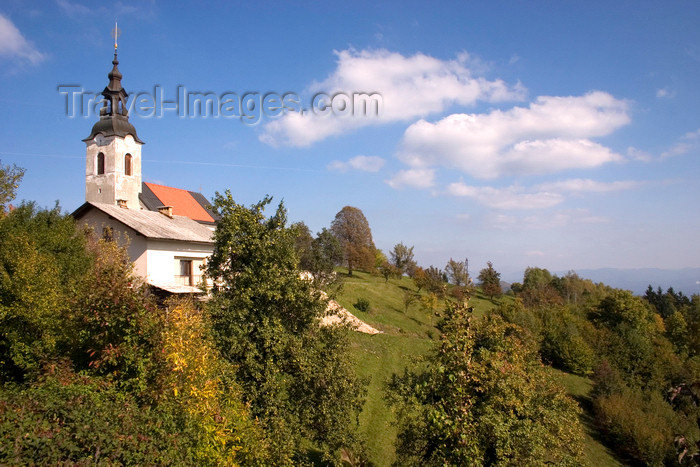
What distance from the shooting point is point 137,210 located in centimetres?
2925

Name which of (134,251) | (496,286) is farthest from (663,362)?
(134,251)

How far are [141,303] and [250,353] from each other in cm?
450

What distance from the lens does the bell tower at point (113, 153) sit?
137ft

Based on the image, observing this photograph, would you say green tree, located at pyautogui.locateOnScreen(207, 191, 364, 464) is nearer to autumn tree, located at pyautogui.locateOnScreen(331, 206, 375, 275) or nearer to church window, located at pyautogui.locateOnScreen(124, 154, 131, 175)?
church window, located at pyautogui.locateOnScreen(124, 154, 131, 175)

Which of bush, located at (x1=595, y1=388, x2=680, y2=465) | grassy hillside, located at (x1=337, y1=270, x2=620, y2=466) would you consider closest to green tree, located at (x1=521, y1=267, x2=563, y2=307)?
grassy hillside, located at (x1=337, y1=270, x2=620, y2=466)

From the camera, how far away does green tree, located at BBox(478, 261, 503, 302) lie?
70250mm

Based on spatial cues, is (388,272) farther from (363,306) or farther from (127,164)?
(127,164)

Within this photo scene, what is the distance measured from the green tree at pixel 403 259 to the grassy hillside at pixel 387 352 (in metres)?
16.2

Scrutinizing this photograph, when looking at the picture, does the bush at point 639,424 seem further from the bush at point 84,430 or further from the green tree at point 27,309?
the green tree at point 27,309

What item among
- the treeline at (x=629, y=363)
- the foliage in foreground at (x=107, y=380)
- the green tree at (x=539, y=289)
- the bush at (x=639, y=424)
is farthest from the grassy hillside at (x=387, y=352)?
the green tree at (x=539, y=289)

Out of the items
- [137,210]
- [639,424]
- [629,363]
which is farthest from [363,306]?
[629,363]

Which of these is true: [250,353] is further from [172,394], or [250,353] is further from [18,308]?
[18,308]

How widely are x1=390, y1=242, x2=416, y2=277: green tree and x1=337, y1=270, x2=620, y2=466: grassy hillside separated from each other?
16.2m

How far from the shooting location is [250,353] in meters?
14.4
